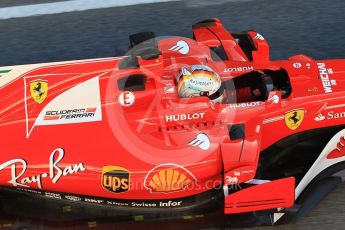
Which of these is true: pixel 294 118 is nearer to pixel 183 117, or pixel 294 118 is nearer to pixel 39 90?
pixel 183 117

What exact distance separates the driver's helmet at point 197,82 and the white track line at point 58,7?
293 centimetres

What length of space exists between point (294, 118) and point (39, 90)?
2.35 m

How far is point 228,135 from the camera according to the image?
465 cm

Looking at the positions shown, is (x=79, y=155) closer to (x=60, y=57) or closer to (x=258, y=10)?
(x=60, y=57)

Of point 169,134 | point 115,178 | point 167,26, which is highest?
point 167,26

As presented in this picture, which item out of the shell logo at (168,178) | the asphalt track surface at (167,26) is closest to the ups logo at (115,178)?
the shell logo at (168,178)

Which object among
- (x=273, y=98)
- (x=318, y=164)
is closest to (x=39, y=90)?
(x=273, y=98)

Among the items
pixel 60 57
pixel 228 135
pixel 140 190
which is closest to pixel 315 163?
pixel 228 135

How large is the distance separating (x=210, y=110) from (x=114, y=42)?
2.54 m

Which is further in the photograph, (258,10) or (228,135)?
(258,10)

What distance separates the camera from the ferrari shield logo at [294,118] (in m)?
A: 4.87

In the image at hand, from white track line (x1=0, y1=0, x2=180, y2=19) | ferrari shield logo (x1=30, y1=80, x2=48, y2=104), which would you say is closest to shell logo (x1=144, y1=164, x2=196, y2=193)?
ferrari shield logo (x1=30, y1=80, x2=48, y2=104)

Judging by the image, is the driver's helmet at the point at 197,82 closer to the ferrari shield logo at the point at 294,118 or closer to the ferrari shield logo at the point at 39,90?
the ferrari shield logo at the point at 294,118

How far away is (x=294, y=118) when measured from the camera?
16.0 feet
